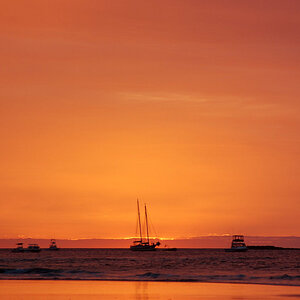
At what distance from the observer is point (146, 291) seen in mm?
48031

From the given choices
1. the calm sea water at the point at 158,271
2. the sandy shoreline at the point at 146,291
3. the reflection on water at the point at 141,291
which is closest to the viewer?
the reflection on water at the point at 141,291

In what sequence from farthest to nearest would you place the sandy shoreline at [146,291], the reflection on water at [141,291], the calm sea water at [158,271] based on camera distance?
the calm sea water at [158,271]
the sandy shoreline at [146,291]
the reflection on water at [141,291]

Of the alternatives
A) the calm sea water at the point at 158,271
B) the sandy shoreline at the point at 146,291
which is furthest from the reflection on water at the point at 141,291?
the calm sea water at the point at 158,271

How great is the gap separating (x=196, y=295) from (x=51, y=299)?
1034cm

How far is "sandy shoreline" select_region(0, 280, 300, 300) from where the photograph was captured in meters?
43.8

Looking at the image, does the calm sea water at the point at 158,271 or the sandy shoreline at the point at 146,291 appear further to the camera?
the calm sea water at the point at 158,271

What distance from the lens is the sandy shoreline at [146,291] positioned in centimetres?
4378

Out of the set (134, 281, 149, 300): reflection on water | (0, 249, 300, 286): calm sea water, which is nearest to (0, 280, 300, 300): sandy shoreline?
(134, 281, 149, 300): reflection on water

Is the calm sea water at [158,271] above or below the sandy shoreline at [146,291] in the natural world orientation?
above

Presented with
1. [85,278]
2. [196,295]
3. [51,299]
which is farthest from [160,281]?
[51,299]

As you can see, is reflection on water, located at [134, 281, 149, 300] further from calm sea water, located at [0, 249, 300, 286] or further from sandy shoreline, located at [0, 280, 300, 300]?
calm sea water, located at [0, 249, 300, 286]

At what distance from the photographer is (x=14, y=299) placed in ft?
136

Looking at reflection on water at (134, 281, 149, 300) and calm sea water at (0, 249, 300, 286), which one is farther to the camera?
calm sea water at (0, 249, 300, 286)

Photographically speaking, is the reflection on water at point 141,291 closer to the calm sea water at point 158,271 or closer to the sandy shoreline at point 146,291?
the sandy shoreline at point 146,291
